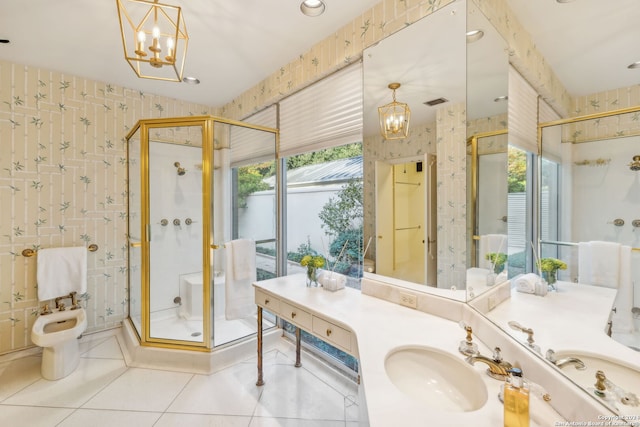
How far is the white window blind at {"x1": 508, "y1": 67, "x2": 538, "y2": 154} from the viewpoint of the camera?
3.19 ft

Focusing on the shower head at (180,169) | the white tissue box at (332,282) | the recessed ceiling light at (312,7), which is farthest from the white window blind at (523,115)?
the shower head at (180,169)

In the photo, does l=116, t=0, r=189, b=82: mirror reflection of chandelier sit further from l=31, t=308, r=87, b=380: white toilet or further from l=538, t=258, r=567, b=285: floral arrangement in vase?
l=31, t=308, r=87, b=380: white toilet

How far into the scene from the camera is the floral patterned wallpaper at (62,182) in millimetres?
2443

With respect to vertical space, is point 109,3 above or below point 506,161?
above

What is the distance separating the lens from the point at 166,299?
2.76 metres

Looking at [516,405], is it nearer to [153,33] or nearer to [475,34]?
[475,34]

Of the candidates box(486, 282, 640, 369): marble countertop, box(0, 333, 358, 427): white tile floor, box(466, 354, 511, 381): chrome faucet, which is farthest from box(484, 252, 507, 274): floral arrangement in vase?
box(0, 333, 358, 427): white tile floor

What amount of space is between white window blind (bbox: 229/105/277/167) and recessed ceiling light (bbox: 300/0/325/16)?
3.54 feet

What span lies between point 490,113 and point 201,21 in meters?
1.95

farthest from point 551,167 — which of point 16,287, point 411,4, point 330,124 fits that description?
point 16,287

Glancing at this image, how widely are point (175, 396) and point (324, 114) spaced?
2.39 m

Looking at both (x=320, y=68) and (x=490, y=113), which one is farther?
(x=320, y=68)

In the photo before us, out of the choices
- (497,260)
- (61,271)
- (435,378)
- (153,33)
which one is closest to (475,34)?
(497,260)

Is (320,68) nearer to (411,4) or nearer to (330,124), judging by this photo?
(330,124)
